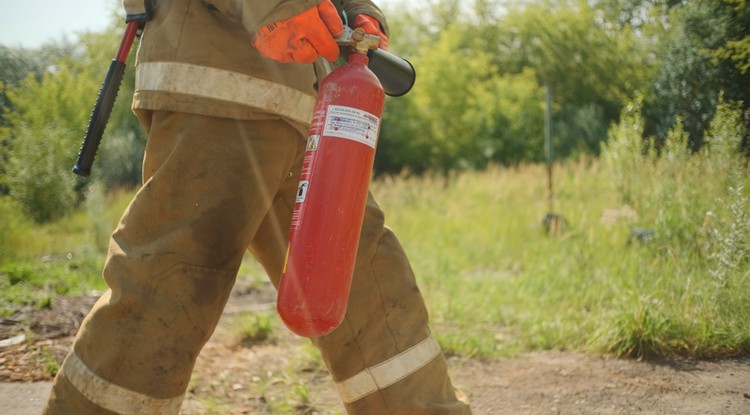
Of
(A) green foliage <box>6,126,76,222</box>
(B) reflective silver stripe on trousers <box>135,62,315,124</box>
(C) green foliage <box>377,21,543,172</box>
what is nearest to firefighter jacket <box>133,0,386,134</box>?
(B) reflective silver stripe on trousers <box>135,62,315,124</box>

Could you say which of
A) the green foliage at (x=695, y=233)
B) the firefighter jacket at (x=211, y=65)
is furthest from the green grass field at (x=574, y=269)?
the firefighter jacket at (x=211, y=65)

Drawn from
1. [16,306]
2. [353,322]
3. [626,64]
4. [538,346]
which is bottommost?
[538,346]

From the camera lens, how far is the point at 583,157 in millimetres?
4008

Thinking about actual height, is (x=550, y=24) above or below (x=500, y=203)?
above

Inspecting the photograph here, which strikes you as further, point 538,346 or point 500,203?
point 500,203

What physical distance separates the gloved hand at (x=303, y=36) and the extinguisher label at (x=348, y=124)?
0.51ft

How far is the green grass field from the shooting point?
2711 mm

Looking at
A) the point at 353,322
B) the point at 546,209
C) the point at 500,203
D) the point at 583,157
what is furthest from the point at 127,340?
the point at 500,203

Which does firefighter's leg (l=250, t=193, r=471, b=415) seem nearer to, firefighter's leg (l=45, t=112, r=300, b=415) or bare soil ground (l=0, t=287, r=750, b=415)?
firefighter's leg (l=45, t=112, r=300, b=415)

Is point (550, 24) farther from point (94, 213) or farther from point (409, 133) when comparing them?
point (409, 133)

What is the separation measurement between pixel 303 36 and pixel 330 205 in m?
0.43

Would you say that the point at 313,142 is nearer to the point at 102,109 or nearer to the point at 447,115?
the point at 102,109

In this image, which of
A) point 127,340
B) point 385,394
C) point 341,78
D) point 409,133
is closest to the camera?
point 127,340

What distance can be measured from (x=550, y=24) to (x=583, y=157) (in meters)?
0.88
